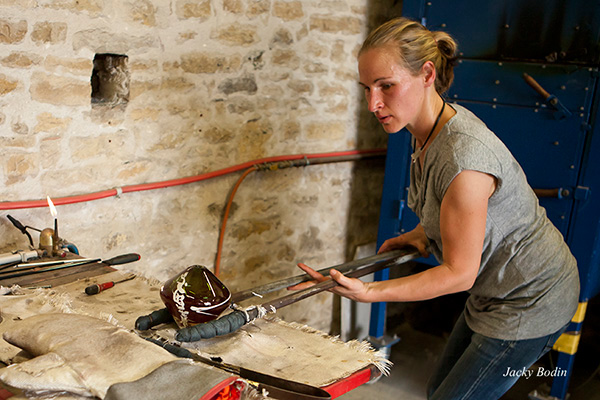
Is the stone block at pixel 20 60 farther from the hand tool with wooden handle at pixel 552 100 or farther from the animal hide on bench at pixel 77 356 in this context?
the hand tool with wooden handle at pixel 552 100

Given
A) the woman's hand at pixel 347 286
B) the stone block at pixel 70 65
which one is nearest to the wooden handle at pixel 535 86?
the woman's hand at pixel 347 286

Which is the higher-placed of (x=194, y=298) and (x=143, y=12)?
(x=143, y=12)

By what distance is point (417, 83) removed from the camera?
169cm

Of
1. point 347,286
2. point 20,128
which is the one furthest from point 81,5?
point 347,286

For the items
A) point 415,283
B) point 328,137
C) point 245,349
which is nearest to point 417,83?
point 415,283

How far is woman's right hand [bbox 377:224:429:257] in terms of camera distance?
2.09 metres

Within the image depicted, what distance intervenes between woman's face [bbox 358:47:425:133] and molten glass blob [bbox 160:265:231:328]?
2.14 feet

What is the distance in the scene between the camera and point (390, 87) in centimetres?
167

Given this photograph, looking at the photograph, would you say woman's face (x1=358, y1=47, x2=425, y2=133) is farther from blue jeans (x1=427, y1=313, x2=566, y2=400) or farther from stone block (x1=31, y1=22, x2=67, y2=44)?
stone block (x1=31, y1=22, x2=67, y2=44)

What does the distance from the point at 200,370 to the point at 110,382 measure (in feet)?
0.53

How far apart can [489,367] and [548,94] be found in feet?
5.04

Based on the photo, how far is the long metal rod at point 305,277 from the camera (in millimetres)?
1515

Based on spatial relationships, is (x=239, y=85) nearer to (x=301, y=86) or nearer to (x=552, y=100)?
(x=301, y=86)

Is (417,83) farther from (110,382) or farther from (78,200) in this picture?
(78,200)
